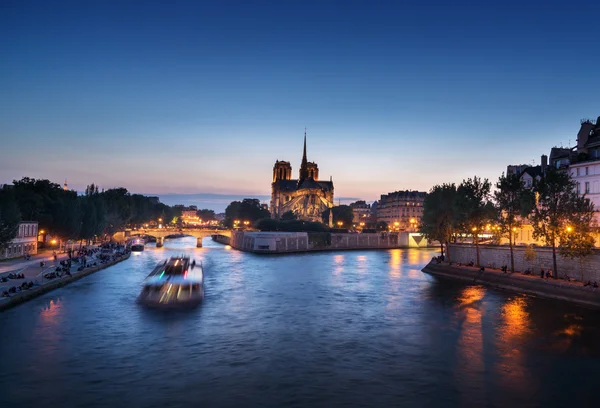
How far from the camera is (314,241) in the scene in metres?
106

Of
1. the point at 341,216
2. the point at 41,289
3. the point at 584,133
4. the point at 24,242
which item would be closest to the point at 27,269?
the point at 41,289

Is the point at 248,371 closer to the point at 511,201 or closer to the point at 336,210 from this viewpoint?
the point at 511,201

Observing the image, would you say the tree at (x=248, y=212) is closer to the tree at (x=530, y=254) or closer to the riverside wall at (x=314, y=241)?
the riverside wall at (x=314, y=241)

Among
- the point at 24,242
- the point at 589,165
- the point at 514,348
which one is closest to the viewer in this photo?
the point at 514,348

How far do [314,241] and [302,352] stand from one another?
81870 mm

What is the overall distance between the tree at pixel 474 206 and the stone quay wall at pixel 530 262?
1.56 metres

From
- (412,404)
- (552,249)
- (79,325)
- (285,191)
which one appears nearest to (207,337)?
(79,325)

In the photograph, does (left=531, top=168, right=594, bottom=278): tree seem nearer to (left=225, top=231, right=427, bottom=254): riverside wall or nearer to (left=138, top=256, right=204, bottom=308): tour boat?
(left=138, top=256, right=204, bottom=308): tour boat

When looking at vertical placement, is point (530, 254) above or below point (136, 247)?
above

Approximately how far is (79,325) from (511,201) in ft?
121

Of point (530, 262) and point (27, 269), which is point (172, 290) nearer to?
point (27, 269)

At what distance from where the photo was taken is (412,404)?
17875 millimetres

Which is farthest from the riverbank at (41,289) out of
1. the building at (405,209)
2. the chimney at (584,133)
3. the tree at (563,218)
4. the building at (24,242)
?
the building at (405,209)

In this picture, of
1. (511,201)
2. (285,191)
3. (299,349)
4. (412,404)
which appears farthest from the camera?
(285,191)
